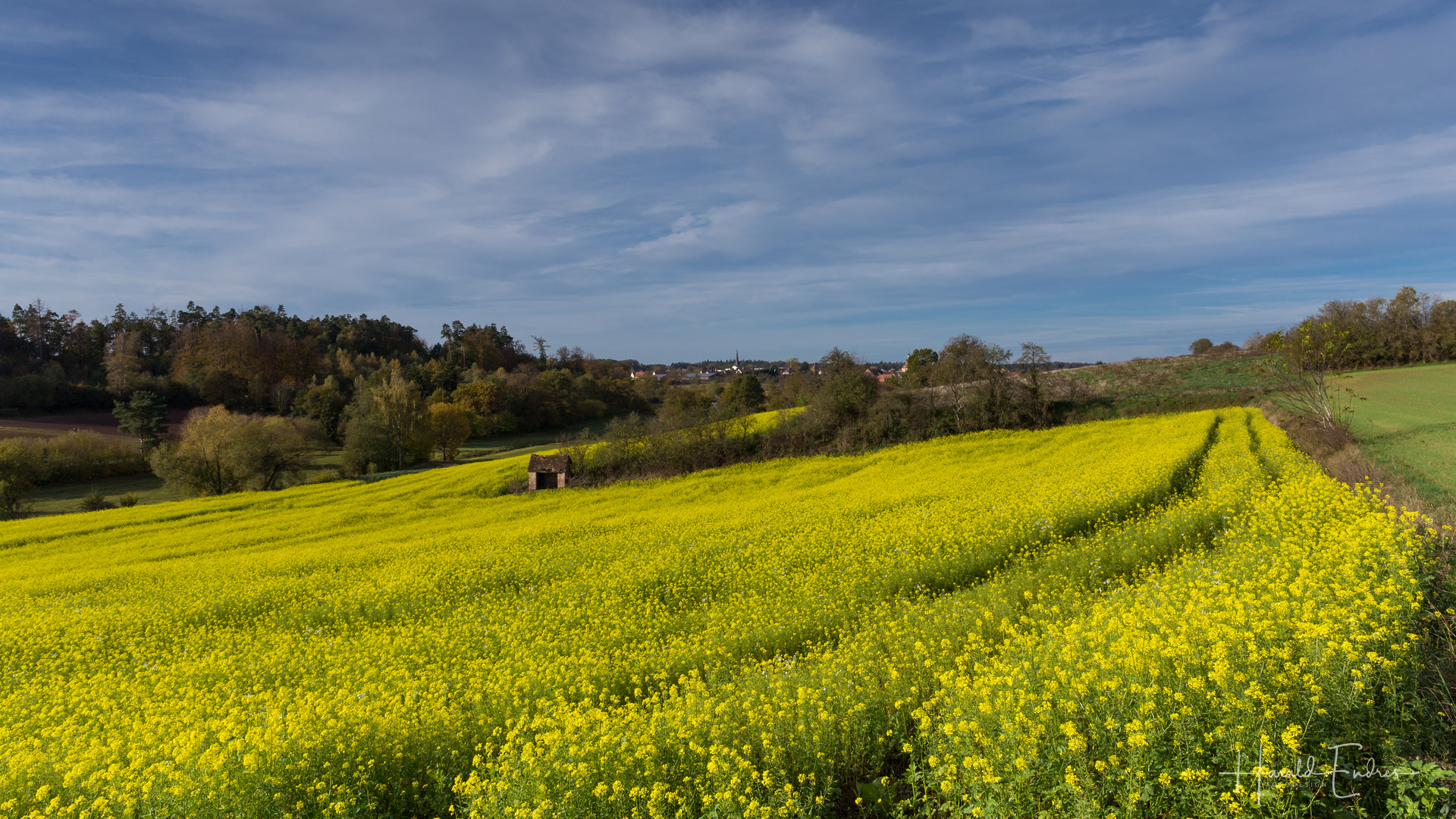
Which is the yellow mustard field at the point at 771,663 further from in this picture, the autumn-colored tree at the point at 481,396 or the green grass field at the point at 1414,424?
the autumn-colored tree at the point at 481,396

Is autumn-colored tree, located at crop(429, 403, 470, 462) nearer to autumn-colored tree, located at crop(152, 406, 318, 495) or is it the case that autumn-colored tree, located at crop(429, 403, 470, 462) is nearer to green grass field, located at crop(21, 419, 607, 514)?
green grass field, located at crop(21, 419, 607, 514)

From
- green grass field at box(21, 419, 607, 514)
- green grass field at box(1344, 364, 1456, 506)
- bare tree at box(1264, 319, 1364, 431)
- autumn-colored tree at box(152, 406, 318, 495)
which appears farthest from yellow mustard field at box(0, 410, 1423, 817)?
green grass field at box(21, 419, 607, 514)

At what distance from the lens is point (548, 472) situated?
109 ft

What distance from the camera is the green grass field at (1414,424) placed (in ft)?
44.4

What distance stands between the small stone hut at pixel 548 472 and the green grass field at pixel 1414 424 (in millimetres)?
30701

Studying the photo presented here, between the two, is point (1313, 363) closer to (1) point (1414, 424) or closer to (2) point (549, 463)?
(1) point (1414, 424)

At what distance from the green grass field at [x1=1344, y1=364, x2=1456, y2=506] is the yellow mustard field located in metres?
2.15

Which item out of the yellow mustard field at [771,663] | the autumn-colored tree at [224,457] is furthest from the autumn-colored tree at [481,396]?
the yellow mustard field at [771,663]

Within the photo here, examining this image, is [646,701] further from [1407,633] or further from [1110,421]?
[1110,421]

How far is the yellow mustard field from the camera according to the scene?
13.8 ft

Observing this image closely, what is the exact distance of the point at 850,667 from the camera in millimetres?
6555

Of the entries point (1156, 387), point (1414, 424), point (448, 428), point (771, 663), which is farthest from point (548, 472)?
point (1156, 387)

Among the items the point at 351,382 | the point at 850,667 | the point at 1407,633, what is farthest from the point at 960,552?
the point at 351,382

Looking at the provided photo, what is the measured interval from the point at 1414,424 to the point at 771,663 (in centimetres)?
2663
